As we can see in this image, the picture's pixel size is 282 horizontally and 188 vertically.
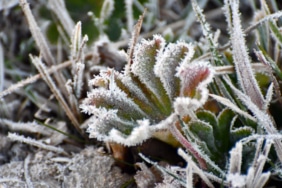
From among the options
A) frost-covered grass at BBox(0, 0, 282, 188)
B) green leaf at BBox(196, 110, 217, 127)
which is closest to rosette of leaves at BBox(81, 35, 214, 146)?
frost-covered grass at BBox(0, 0, 282, 188)

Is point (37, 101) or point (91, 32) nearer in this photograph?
point (37, 101)

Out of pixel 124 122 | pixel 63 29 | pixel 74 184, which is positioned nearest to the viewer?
pixel 124 122

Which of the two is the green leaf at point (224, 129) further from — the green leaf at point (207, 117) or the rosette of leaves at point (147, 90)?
the rosette of leaves at point (147, 90)

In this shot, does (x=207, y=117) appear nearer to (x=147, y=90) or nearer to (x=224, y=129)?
(x=224, y=129)

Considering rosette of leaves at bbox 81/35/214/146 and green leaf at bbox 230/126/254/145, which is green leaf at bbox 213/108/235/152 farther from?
rosette of leaves at bbox 81/35/214/146

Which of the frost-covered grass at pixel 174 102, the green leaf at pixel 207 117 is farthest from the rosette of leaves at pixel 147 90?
the green leaf at pixel 207 117

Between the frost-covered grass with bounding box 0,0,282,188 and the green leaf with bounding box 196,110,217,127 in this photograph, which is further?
the green leaf with bounding box 196,110,217,127

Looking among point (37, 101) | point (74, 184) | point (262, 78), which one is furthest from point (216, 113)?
point (37, 101)

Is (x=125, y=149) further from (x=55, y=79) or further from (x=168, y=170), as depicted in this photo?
(x=55, y=79)

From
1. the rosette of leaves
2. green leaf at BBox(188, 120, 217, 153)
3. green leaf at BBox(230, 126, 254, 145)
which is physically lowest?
green leaf at BBox(230, 126, 254, 145)
